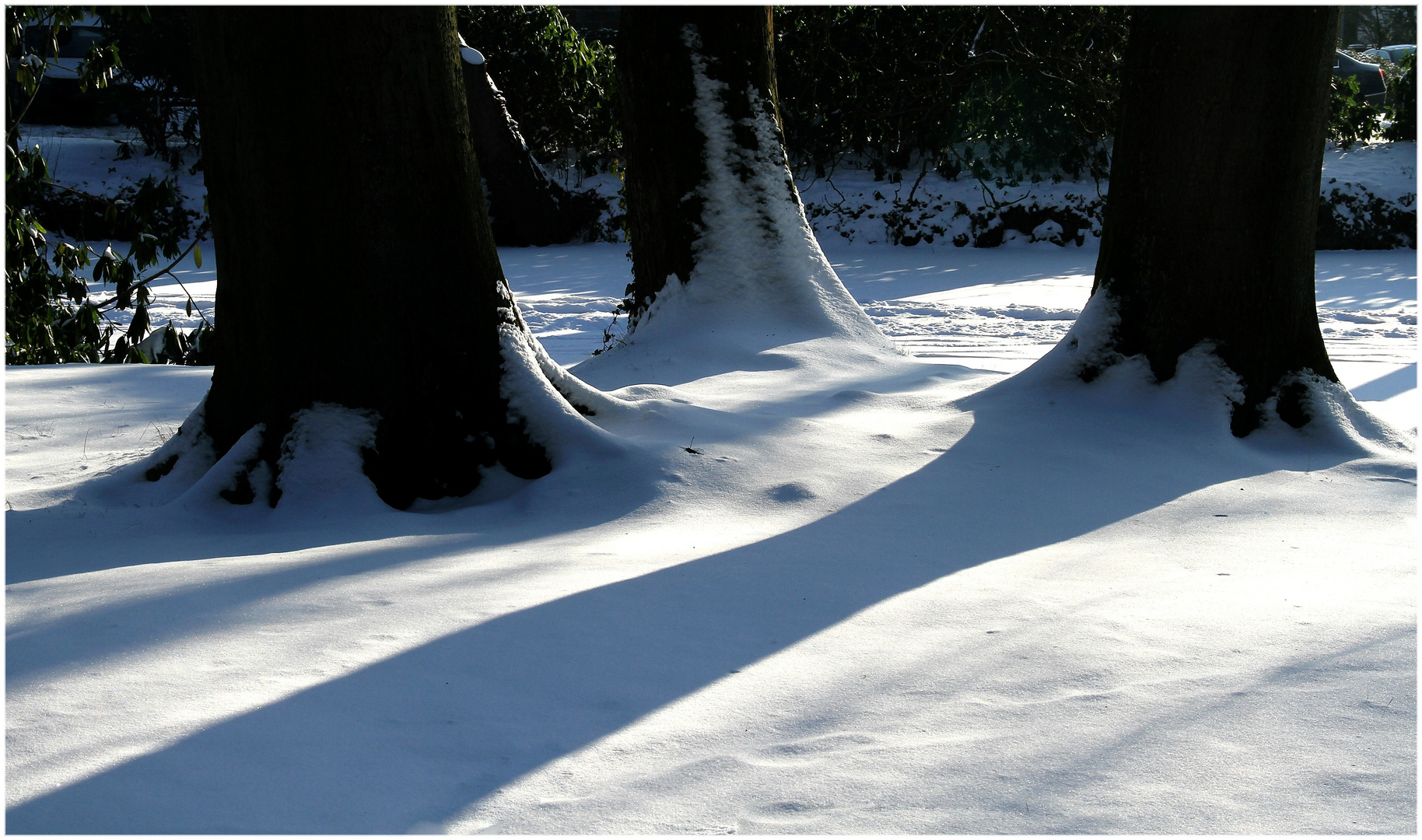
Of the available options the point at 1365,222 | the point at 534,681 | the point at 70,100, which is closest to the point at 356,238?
the point at 534,681

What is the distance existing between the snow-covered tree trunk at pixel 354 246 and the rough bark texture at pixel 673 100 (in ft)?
8.85

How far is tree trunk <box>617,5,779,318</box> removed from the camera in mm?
6047

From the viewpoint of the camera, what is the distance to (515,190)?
14.1 meters

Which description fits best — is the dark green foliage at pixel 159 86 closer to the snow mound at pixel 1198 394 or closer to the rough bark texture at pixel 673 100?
the rough bark texture at pixel 673 100

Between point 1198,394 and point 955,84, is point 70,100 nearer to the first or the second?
point 955,84

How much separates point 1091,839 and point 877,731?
398mm

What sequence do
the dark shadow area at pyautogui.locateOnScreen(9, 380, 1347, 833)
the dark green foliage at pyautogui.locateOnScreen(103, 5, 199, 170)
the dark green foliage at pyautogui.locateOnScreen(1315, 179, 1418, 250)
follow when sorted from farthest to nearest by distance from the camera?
the dark green foliage at pyautogui.locateOnScreen(103, 5, 199, 170), the dark green foliage at pyautogui.locateOnScreen(1315, 179, 1418, 250), the dark shadow area at pyautogui.locateOnScreen(9, 380, 1347, 833)

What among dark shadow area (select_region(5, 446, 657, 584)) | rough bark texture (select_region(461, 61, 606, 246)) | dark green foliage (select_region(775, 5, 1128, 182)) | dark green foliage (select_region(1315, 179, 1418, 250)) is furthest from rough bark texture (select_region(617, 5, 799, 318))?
dark green foliage (select_region(1315, 179, 1418, 250))

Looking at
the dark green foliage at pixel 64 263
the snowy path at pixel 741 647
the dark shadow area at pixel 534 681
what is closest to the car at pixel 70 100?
the dark green foliage at pixel 64 263

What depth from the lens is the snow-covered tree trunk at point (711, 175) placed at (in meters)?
6.08

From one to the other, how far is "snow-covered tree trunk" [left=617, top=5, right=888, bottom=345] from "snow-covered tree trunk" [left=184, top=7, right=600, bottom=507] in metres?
2.71

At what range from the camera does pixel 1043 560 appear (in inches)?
114

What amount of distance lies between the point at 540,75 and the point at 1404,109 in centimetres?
1230

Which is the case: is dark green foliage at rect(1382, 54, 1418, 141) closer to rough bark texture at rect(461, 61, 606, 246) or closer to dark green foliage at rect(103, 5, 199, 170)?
rough bark texture at rect(461, 61, 606, 246)
